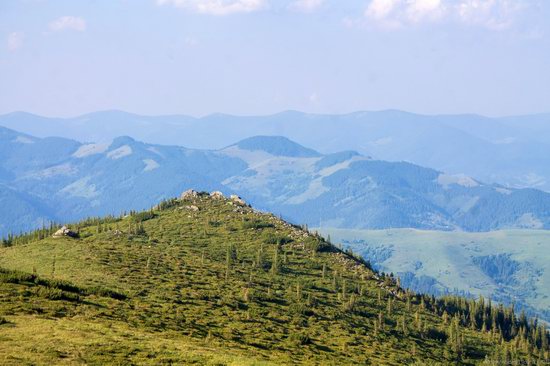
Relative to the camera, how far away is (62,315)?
268 feet

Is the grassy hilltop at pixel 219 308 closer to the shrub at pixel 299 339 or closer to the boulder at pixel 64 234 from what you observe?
the shrub at pixel 299 339

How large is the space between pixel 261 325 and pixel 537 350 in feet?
255

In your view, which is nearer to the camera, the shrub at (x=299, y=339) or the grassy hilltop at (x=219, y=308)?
the grassy hilltop at (x=219, y=308)

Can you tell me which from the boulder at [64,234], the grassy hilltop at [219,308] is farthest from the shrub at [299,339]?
the boulder at [64,234]

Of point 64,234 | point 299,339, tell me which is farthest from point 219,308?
point 64,234

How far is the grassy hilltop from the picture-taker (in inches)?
2822

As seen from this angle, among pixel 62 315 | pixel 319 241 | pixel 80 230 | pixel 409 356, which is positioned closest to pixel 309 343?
pixel 409 356

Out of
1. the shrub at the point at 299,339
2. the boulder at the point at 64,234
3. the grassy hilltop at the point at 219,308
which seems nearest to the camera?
the grassy hilltop at the point at 219,308

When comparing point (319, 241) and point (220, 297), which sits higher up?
point (319, 241)

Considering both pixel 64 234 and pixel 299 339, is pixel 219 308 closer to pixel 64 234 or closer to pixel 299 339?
pixel 299 339

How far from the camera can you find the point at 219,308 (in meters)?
115

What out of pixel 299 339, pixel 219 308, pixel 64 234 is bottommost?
pixel 299 339

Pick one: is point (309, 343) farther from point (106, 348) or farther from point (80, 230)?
point (80, 230)

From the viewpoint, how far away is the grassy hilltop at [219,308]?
71.7 metres
